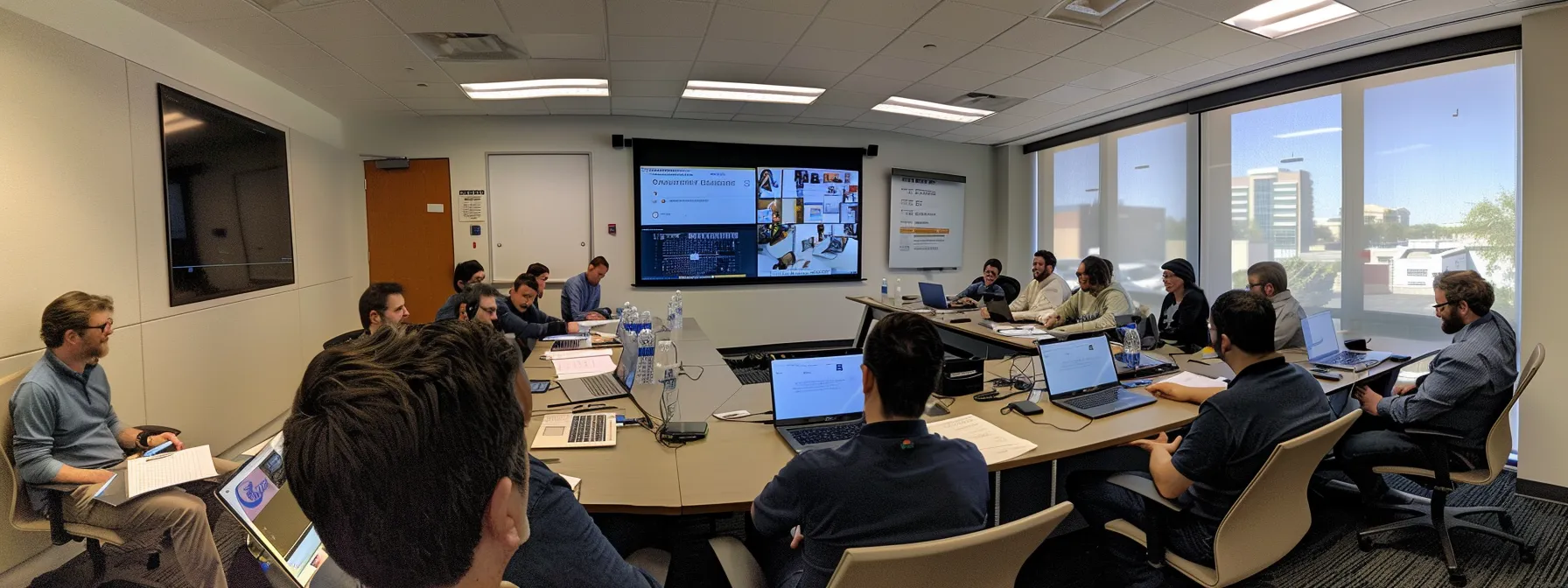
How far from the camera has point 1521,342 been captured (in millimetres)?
3348

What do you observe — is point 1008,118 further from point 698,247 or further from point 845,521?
point 845,521

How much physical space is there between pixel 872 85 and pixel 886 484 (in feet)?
14.2

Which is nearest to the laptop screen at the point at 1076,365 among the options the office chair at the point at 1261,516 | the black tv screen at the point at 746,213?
the office chair at the point at 1261,516

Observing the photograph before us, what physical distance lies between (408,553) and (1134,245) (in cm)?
707

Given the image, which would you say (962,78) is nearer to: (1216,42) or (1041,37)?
(1041,37)

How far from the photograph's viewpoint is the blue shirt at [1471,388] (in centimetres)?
242

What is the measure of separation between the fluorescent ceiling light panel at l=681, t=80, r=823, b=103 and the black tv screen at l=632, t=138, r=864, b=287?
1.18 meters

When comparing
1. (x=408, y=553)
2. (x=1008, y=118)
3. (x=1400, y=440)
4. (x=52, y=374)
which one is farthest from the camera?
(x=1008, y=118)

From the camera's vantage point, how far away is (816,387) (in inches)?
86.7

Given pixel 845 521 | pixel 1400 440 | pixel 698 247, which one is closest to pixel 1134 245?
pixel 1400 440

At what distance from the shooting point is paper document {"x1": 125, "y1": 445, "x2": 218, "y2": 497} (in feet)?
6.77

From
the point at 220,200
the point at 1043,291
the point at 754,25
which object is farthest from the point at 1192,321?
the point at 220,200

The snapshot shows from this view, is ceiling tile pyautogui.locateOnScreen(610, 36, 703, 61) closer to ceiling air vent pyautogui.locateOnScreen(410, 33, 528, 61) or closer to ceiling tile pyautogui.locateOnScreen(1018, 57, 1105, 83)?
ceiling air vent pyautogui.locateOnScreen(410, 33, 528, 61)

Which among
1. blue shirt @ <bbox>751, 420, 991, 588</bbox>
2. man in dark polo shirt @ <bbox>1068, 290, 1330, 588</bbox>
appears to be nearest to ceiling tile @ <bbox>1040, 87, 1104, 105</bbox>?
man in dark polo shirt @ <bbox>1068, 290, 1330, 588</bbox>
